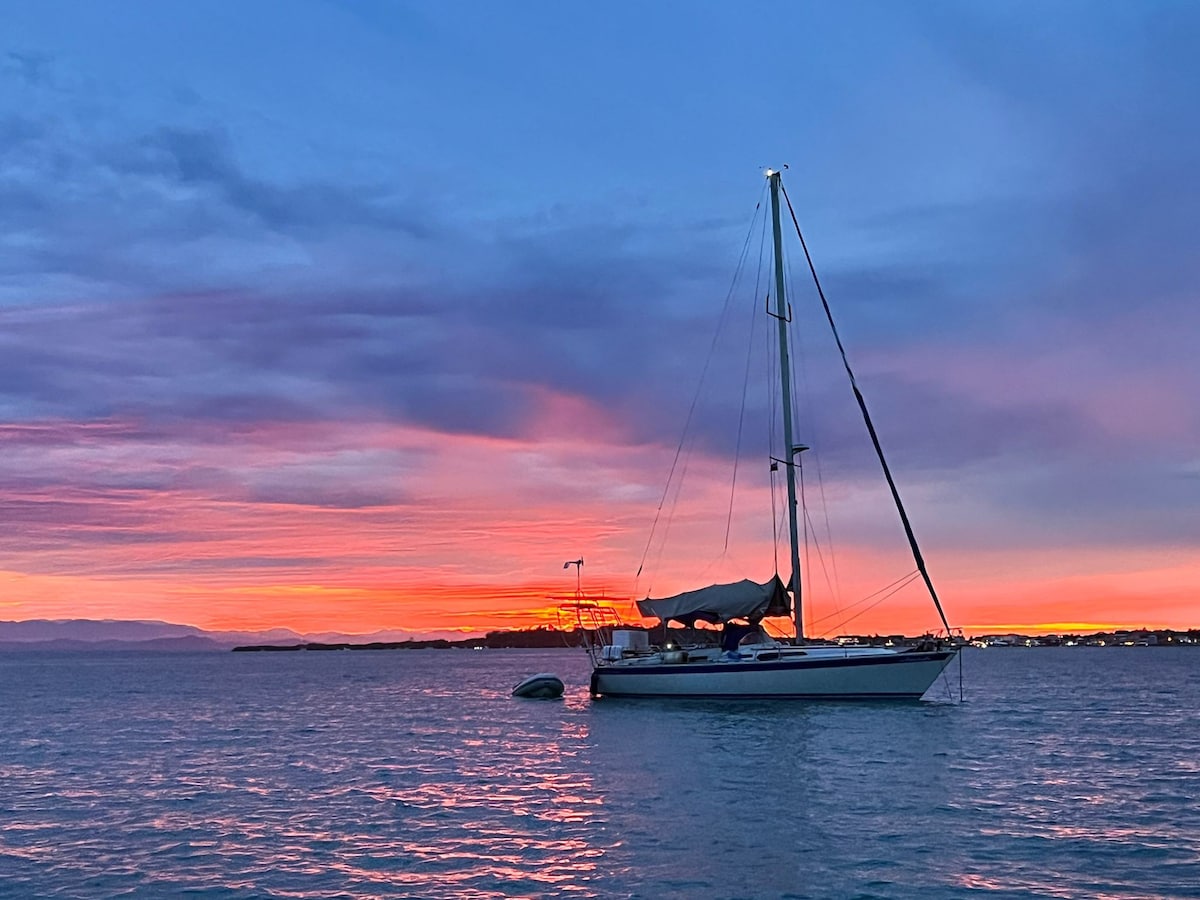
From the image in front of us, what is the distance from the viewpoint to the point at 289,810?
28.6 meters

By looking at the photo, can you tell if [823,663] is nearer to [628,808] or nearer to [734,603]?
[734,603]

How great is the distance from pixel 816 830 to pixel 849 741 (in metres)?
17.3

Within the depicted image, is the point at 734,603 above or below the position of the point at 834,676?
above

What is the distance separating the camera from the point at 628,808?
91.1 ft

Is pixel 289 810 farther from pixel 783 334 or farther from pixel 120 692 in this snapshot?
pixel 120 692

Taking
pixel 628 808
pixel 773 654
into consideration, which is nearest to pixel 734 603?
pixel 773 654

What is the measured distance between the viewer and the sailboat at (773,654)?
170ft

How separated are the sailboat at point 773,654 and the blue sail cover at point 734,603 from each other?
0.05 meters

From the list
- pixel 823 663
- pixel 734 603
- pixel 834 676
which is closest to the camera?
pixel 823 663

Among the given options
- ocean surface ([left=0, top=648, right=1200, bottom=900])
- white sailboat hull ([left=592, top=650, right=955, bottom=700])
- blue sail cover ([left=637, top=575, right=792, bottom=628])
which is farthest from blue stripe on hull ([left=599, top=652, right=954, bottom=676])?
blue sail cover ([left=637, top=575, right=792, bottom=628])

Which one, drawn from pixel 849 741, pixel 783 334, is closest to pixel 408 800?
pixel 849 741

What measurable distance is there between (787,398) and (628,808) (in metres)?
33.3

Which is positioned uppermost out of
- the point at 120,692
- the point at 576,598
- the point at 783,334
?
the point at 783,334

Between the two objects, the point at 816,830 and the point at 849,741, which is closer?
the point at 816,830
